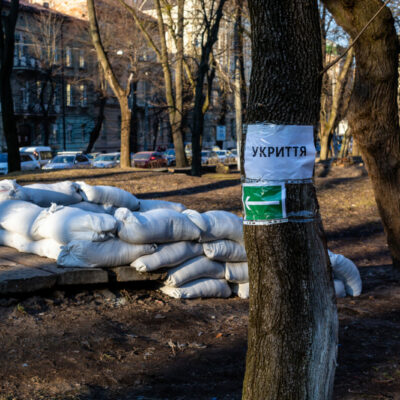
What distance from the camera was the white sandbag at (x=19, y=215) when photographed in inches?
255

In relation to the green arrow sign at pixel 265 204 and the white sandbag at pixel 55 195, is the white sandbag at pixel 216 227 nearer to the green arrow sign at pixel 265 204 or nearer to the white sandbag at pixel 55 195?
the white sandbag at pixel 55 195

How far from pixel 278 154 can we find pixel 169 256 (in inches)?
130

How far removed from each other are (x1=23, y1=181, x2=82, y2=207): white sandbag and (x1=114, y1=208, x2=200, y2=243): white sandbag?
113 centimetres

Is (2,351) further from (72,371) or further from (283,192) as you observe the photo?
(283,192)

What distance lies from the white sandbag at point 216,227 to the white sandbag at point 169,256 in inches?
6.2

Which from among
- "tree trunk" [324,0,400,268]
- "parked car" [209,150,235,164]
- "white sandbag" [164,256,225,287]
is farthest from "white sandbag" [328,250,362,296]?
"parked car" [209,150,235,164]

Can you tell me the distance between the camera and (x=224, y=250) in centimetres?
649

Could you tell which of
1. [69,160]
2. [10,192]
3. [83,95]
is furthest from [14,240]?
[83,95]

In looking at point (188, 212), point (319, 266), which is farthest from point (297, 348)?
point (188, 212)

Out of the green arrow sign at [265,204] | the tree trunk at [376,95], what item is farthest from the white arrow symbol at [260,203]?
the tree trunk at [376,95]

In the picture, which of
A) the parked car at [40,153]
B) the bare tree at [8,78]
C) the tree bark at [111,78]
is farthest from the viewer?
the parked car at [40,153]

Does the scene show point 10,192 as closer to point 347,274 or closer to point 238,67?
point 347,274

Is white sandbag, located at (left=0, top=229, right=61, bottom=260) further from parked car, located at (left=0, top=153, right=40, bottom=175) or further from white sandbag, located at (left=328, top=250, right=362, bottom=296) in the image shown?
parked car, located at (left=0, top=153, right=40, bottom=175)

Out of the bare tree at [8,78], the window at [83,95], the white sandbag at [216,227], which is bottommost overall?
the white sandbag at [216,227]
